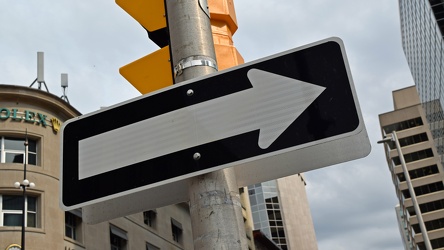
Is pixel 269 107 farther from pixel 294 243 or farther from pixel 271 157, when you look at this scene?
pixel 294 243

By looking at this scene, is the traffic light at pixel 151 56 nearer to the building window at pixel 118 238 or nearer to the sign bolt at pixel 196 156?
the sign bolt at pixel 196 156

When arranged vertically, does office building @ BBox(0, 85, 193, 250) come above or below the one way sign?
above

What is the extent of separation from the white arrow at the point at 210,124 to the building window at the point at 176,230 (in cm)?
4094

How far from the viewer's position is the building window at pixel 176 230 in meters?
43.3

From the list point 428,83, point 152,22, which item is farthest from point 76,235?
point 428,83

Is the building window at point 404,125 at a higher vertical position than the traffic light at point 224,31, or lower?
higher

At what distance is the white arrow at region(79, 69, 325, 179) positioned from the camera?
2.63m

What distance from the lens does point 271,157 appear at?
8.66ft

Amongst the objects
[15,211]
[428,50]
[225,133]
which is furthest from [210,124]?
[428,50]

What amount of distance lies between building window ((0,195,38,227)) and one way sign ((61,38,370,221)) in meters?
28.4

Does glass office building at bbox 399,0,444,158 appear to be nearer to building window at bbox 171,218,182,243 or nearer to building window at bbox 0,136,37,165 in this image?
building window at bbox 171,218,182,243

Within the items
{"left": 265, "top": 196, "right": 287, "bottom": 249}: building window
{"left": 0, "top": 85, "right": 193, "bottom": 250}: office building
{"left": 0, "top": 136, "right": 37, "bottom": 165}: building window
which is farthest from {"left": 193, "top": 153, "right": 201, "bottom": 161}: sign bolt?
{"left": 265, "top": 196, "right": 287, "bottom": 249}: building window

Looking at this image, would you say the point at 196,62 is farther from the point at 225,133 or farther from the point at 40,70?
the point at 40,70

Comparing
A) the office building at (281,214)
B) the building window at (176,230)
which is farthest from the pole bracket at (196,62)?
the office building at (281,214)
